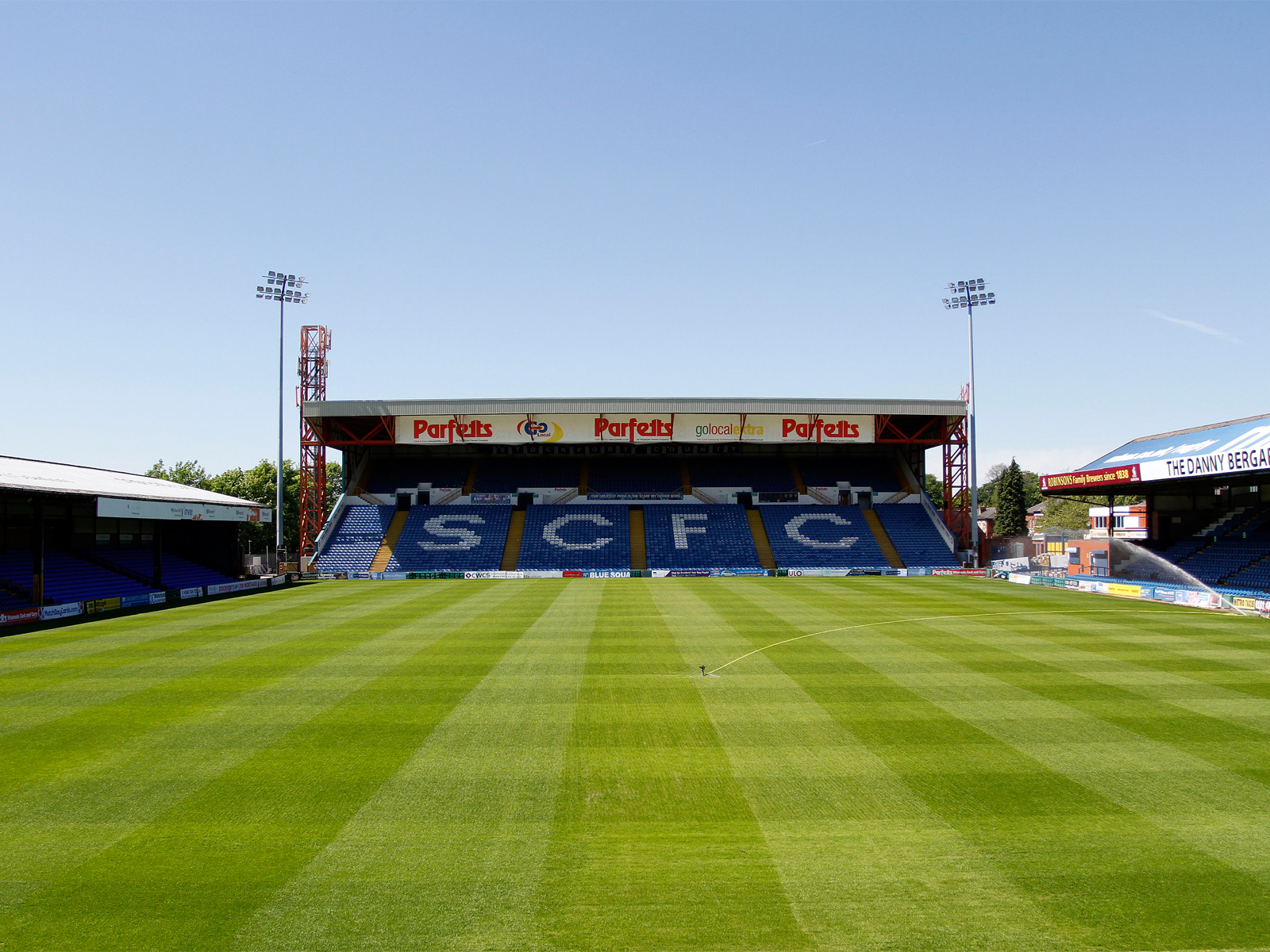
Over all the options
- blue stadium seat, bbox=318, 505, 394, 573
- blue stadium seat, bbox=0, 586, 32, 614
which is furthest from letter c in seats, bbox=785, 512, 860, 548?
blue stadium seat, bbox=0, 586, 32, 614

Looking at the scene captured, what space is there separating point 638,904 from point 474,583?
109 feet

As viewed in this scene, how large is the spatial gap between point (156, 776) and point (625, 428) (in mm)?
41083

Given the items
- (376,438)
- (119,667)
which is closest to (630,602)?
(119,667)

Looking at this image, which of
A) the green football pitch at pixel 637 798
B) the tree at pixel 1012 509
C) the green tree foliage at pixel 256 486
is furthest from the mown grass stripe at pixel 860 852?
the tree at pixel 1012 509

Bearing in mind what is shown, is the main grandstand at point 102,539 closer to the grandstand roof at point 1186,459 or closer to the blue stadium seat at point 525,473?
the blue stadium seat at point 525,473

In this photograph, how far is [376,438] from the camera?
167ft

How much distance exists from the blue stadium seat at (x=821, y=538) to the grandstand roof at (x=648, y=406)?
7788 millimetres

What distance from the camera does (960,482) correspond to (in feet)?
160

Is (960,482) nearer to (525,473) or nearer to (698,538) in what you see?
(698,538)

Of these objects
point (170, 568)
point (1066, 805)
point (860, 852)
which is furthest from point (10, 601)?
point (1066, 805)

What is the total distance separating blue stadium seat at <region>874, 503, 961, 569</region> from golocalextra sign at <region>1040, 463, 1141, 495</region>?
8730mm

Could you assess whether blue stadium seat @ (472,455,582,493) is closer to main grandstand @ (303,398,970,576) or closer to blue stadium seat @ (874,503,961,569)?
main grandstand @ (303,398,970,576)

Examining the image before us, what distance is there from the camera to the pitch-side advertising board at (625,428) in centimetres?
4947

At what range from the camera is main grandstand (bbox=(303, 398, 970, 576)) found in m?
46.8
